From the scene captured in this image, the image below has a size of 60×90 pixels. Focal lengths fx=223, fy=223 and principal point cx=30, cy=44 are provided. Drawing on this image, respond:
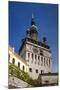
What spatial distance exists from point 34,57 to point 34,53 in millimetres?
42

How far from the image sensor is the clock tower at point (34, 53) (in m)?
2.29

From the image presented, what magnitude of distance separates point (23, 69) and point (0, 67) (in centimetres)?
24

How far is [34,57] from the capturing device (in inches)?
91.5

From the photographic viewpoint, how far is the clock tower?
7.50 ft

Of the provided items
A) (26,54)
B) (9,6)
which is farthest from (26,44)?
(9,6)

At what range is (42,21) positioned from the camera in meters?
2.34

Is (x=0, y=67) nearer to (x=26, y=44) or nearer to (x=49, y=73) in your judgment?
(x=26, y=44)

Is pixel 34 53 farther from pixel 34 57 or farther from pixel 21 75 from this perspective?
pixel 21 75

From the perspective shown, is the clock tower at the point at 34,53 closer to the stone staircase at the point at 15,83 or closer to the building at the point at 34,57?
the building at the point at 34,57

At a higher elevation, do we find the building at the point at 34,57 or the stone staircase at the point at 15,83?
the building at the point at 34,57

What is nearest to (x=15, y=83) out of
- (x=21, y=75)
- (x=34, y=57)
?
(x=21, y=75)

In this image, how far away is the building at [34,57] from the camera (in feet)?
7.40

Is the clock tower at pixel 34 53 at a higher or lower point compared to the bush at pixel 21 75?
higher

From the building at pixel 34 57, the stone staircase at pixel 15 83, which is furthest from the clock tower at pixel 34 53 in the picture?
the stone staircase at pixel 15 83
